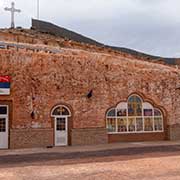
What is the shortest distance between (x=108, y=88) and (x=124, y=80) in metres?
1.38

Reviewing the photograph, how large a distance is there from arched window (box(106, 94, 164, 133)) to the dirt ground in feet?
20.2

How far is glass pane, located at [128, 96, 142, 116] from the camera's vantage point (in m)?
24.0

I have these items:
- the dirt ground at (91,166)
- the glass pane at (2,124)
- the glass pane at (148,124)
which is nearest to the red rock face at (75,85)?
the glass pane at (2,124)

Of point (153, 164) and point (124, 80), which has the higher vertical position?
point (124, 80)

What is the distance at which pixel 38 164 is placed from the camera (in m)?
13.9

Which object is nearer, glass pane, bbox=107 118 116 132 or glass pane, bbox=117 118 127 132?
glass pane, bbox=107 118 116 132

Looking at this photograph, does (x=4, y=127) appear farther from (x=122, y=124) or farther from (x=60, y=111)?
(x=122, y=124)

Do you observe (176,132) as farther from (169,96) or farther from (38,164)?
(38,164)

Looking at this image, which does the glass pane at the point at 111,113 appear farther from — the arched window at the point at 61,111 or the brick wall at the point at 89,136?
the arched window at the point at 61,111

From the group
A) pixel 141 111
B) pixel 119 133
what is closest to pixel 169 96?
pixel 141 111

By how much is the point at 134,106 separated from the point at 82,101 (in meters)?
4.23

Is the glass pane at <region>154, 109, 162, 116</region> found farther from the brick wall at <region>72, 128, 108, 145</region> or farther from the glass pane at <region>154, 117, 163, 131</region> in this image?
the brick wall at <region>72, 128, 108, 145</region>

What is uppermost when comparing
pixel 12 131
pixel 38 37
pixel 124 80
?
pixel 38 37

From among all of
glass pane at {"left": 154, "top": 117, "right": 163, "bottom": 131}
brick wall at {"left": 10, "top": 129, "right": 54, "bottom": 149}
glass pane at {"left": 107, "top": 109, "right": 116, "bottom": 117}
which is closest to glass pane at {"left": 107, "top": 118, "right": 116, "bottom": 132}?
glass pane at {"left": 107, "top": 109, "right": 116, "bottom": 117}
